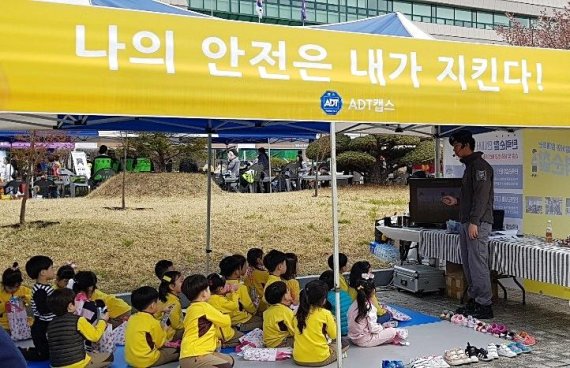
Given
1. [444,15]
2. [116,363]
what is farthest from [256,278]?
[444,15]

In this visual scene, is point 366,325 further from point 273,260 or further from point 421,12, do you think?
point 421,12

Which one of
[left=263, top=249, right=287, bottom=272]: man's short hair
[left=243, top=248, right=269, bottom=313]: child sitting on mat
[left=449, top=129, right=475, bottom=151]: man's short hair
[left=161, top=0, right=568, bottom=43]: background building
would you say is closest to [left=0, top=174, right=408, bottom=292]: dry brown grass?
[left=243, top=248, right=269, bottom=313]: child sitting on mat

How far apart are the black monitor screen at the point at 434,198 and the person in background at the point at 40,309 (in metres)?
4.66

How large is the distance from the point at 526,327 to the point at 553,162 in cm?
214

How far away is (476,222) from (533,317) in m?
1.43

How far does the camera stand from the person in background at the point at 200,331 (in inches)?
178

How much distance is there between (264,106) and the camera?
13.4ft

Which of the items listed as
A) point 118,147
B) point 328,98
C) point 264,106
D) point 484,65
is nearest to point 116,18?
point 264,106

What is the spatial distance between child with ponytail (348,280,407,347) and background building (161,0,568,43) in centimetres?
3023

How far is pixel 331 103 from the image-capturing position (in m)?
4.30

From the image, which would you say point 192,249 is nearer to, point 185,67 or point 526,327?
point 526,327

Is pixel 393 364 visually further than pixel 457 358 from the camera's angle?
No

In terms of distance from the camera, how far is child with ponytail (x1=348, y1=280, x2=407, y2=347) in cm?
549

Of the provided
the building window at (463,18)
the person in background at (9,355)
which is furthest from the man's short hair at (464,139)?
the building window at (463,18)
